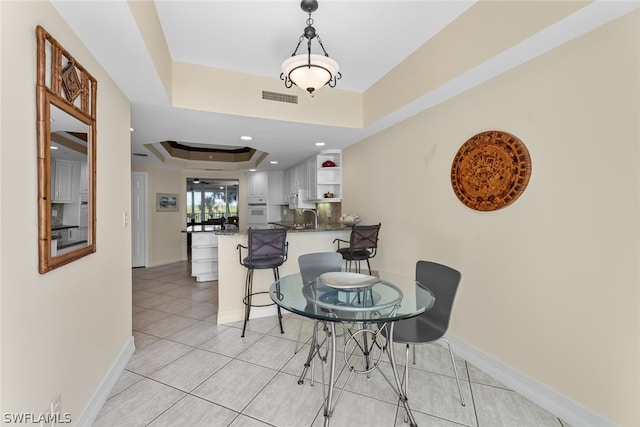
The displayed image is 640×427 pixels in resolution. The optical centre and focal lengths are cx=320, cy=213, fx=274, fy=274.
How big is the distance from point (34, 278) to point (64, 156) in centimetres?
64

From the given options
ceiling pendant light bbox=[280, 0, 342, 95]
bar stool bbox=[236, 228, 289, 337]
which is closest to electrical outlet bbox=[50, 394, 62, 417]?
bar stool bbox=[236, 228, 289, 337]

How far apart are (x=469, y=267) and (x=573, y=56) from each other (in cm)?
163

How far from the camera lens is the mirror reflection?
4.39 feet

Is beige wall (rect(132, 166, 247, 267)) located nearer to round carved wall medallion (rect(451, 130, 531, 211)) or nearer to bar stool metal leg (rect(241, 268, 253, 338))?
bar stool metal leg (rect(241, 268, 253, 338))

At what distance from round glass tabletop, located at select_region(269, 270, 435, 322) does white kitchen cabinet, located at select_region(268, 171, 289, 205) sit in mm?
5211

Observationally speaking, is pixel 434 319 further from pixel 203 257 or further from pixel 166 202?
pixel 166 202

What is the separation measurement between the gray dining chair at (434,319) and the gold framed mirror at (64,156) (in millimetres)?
1945

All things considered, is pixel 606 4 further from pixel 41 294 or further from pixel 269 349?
pixel 269 349

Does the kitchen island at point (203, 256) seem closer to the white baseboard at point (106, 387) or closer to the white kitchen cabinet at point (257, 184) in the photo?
the white baseboard at point (106, 387)

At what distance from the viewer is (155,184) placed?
6.34 m

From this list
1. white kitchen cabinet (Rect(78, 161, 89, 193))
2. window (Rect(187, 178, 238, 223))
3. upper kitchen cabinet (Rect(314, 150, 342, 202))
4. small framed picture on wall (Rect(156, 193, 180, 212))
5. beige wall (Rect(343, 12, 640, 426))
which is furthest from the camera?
window (Rect(187, 178, 238, 223))

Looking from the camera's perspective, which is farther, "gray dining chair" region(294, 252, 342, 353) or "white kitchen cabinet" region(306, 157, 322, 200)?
"white kitchen cabinet" region(306, 157, 322, 200)

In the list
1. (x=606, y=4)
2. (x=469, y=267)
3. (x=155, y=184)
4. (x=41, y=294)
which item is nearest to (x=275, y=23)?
(x=606, y=4)

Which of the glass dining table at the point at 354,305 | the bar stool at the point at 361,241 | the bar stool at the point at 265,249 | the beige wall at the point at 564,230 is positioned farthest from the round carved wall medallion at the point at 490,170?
the bar stool at the point at 265,249
